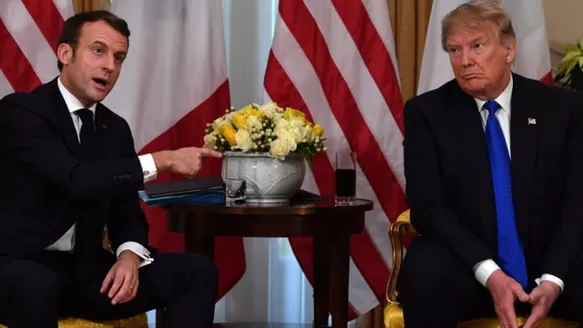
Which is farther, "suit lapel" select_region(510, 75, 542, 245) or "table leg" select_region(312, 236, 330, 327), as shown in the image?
"table leg" select_region(312, 236, 330, 327)

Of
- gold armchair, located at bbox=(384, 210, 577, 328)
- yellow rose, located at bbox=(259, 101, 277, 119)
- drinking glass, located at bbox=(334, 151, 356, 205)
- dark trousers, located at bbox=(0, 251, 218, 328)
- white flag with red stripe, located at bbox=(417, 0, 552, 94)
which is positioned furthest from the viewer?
white flag with red stripe, located at bbox=(417, 0, 552, 94)

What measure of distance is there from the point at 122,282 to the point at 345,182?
1107mm

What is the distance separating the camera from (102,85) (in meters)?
2.38

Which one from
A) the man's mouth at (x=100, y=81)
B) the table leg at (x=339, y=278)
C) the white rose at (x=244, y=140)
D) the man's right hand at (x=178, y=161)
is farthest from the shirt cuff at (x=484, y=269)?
the man's mouth at (x=100, y=81)

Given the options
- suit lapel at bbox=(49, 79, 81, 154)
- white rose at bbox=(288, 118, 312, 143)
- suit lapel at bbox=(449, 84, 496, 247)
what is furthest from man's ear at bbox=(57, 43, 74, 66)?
suit lapel at bbox=(449, 84, 496, 247)

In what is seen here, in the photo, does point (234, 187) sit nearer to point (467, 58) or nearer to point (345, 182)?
point (345, 182)

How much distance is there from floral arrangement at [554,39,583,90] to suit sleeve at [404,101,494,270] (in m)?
1.06

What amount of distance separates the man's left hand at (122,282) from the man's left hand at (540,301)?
41.7 inches

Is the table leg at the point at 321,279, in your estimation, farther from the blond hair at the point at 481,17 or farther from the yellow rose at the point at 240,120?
the blond hair at the point at 481,17

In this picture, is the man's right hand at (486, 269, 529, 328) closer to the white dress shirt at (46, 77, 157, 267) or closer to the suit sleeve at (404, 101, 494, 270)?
the suit sleeve at (404, 101, 494, 270)

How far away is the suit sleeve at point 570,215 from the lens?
231 cm

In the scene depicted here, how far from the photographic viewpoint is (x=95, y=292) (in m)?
2.25

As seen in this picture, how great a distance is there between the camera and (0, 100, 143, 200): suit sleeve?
2182 millimetres

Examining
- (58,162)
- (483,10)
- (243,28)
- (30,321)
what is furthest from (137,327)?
(243,28)
